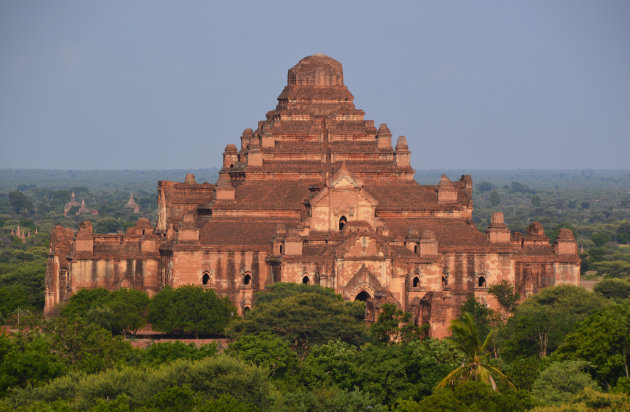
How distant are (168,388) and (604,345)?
19.8m

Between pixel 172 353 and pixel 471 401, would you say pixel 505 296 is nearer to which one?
pixel 172 353

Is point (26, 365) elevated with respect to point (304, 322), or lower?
lower

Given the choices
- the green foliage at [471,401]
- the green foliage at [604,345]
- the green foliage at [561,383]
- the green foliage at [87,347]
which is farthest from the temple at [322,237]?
the green foliage at [471,401]

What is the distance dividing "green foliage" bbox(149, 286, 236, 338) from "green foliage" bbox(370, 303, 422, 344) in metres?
11.2

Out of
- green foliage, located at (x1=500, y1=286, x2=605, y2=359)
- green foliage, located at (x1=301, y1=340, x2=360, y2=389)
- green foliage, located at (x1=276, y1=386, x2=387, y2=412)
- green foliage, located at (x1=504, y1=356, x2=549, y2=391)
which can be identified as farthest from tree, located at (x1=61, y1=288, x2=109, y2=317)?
green foliage, located at (x1=504, y1=356, x2=549, y2=391)

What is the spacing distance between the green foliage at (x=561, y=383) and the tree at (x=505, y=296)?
80.8ft

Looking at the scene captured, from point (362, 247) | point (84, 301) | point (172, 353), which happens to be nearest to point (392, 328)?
point (362, 247)

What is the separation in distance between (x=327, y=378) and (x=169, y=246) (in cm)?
2633

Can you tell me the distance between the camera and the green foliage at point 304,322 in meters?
74.3

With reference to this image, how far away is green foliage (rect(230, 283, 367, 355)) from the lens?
74312 millimetres

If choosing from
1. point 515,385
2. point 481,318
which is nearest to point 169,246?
point 481,318

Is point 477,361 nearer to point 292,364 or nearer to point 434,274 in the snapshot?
point 292,364

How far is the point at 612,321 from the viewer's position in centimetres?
6625

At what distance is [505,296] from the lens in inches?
3509
